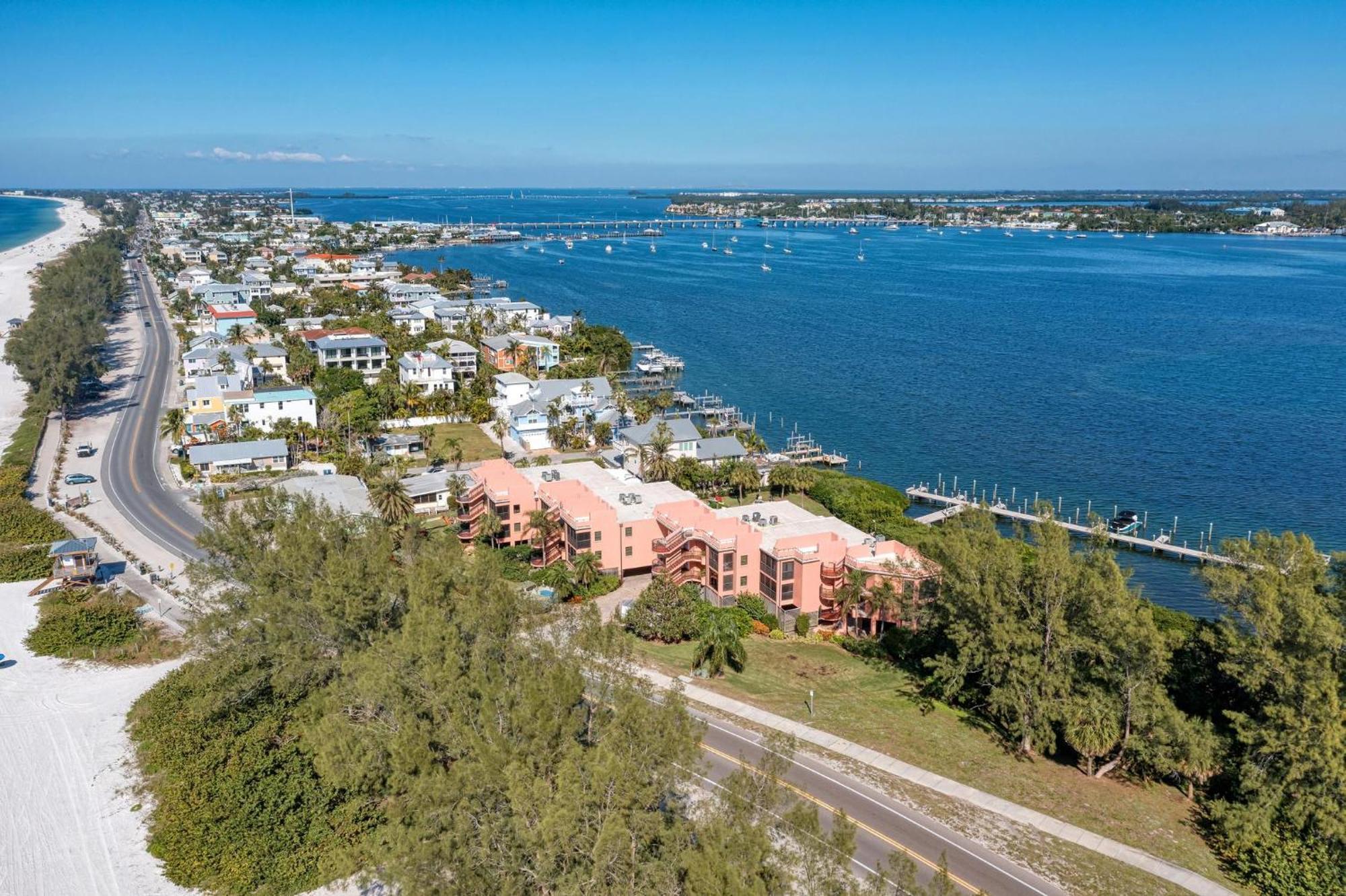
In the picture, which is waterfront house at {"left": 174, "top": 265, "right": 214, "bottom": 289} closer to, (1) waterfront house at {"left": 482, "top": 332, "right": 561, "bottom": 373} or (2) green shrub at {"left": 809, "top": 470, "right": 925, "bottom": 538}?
(1) waterfront house at {"left": 482, "top": 332, "right": 561, "bottom": 373}

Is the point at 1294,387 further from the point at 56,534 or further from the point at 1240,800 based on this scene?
the point at 56,534

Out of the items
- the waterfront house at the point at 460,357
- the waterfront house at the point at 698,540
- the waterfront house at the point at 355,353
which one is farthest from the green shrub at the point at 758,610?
the waterfront house at the point at 355,353

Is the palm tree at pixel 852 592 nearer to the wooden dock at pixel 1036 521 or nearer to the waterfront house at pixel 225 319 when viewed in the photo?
the wooden dock at pixel 1036 521

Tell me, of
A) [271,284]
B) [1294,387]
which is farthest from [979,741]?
[271,284]

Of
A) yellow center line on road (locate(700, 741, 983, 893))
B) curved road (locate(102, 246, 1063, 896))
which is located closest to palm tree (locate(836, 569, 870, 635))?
curved road (locate(102, 246, 1063, 896))

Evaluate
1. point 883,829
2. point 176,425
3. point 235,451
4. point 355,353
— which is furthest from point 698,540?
point 355,353

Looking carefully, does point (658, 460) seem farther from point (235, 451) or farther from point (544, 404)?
point (235, 451)
